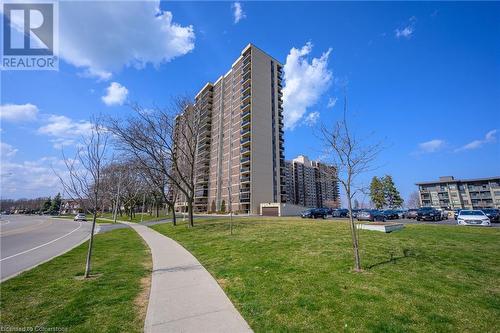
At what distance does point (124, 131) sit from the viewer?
20.5 meters

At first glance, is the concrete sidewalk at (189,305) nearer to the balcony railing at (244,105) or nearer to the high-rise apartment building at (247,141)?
the high-rise apartment building at (247,141)

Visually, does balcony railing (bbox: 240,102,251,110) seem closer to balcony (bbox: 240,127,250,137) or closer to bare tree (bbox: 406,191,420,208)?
balcony (bbox: 240,127,250,137)

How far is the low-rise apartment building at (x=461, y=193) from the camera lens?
8644 cm

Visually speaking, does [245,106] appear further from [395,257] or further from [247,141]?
[395,257]

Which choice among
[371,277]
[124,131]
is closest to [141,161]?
[124,131]

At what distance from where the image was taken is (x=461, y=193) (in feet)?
305

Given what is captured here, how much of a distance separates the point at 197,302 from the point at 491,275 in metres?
7.81

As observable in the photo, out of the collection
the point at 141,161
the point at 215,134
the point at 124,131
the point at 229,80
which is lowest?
the point at 141,161

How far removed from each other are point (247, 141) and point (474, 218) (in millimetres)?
50265

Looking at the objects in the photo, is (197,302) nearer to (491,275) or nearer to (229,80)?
(491,275)

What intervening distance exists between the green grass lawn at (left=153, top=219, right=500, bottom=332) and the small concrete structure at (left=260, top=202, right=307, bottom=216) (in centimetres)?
4170

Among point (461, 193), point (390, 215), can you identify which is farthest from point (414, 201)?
point (390, 215)

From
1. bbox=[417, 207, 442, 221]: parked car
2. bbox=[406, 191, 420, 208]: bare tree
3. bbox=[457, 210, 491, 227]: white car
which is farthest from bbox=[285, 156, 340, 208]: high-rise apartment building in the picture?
bbox=[457, 210, 491, 227]: white car

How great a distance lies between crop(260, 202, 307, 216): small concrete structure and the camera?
51.6m
